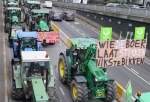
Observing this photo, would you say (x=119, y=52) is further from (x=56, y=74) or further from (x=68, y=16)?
(x=68, y=16)

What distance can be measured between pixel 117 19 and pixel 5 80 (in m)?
25.3

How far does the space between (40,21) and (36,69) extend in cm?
2054

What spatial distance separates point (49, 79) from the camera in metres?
19.6

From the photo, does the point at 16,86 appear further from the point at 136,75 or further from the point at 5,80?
the point at 136,75

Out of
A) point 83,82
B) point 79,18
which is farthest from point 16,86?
point 79,18

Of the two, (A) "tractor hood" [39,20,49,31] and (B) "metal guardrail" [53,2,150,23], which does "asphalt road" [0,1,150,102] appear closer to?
(A) "tractor hood" [39,20,49,31]

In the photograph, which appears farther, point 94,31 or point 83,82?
point 94,31

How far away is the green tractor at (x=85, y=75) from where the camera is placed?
20.4 m

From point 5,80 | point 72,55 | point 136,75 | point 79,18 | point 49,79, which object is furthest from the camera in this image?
point 79,18

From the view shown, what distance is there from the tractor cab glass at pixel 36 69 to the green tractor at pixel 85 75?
2.07 metres

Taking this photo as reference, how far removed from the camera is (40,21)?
3962cm

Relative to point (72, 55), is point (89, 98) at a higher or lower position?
lower

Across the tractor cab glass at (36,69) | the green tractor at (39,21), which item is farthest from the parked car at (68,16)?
the tractor cab glass at (36,69)

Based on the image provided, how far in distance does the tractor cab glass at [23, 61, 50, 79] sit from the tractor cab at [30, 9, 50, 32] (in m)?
18.8
